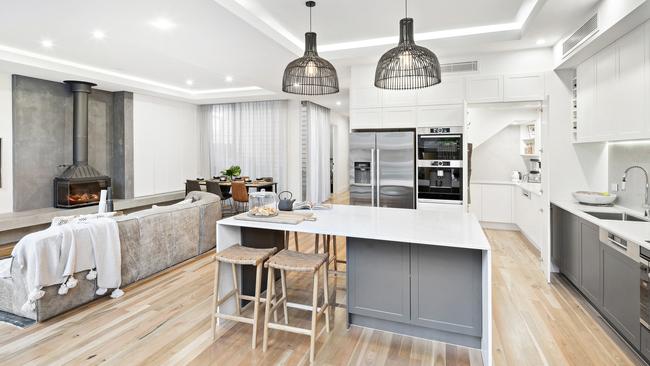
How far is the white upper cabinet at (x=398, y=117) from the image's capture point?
4.66 m

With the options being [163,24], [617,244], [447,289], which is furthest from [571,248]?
[163,24]

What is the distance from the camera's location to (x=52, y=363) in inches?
87.0

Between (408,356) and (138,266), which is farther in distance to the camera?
(138,266)

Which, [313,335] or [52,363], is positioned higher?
[313,335]

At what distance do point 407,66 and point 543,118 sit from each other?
2.56m

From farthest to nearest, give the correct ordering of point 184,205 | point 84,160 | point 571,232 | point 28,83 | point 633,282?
point 84,160 < point 28,83 < point 184,205 < point 571,232 < point 633,282

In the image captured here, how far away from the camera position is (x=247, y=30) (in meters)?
3.54

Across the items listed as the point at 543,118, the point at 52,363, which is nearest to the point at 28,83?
the point at 52,363

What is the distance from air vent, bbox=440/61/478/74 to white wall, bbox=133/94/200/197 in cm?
633

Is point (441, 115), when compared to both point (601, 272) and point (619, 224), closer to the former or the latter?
point (619, 224)

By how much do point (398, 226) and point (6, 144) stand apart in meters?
6.47

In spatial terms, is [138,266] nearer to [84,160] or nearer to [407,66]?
[407,66]

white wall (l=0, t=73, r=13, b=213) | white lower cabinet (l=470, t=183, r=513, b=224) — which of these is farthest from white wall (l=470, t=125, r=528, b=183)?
white wall (l=0, t=73, r=13, b=213)

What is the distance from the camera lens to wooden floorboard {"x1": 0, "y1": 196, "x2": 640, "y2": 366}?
2.25 m
